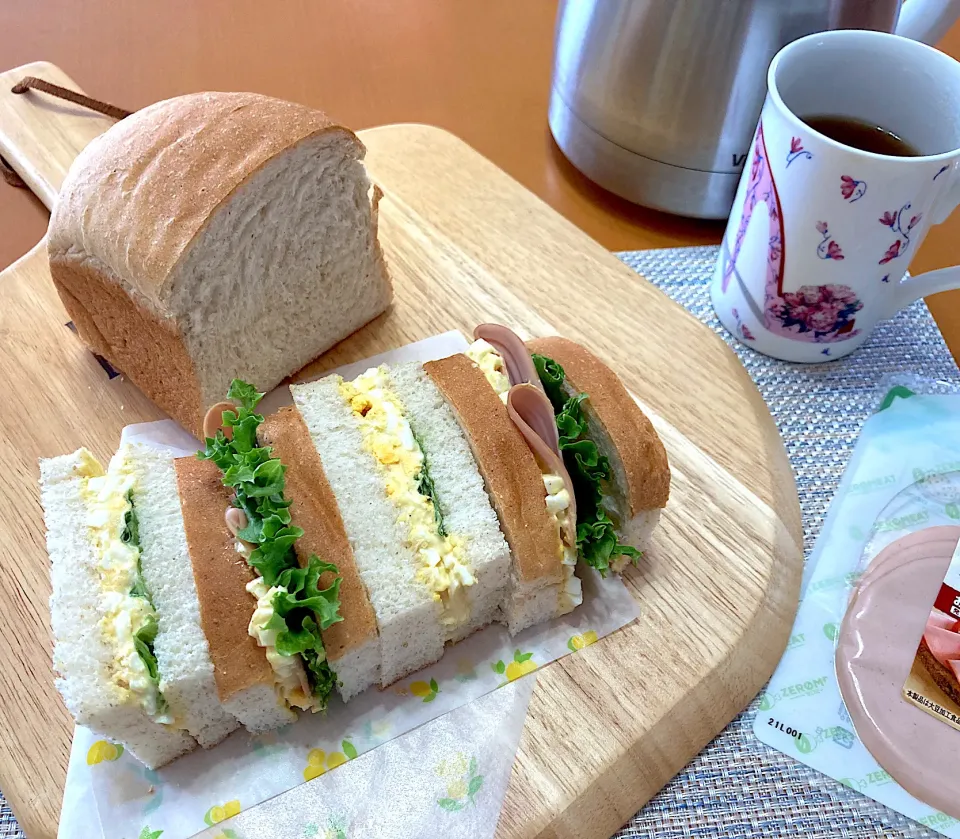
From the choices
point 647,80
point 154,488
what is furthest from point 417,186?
point 154,488

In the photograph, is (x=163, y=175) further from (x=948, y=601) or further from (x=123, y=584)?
(x=948, y=601)

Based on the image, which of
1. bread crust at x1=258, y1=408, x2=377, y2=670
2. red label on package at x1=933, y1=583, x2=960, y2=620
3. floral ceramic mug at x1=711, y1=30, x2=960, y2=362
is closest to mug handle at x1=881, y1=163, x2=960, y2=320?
floral ceramic mug at x1=711, y1=30, x2=960, y2=362

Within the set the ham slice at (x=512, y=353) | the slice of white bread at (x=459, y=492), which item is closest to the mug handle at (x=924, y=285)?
the ham slice at (x=512, y=353)

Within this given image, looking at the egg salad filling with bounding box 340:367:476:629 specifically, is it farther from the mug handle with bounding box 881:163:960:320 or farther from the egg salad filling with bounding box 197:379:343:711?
the mug handle with bounding box 881:163:960:320


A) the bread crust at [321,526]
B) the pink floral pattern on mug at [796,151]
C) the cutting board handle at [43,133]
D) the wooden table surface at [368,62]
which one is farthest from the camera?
the wooden table surface at [368,62]

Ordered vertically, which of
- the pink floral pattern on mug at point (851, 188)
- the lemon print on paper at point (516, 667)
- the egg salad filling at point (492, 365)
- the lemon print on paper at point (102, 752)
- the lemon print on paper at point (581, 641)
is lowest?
the lemon print on paper at point (581, 641)

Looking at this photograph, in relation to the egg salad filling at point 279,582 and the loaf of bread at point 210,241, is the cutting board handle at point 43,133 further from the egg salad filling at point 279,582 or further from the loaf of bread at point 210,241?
the egg salad filling at point 279,582

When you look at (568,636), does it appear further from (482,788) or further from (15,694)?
(15,694)
